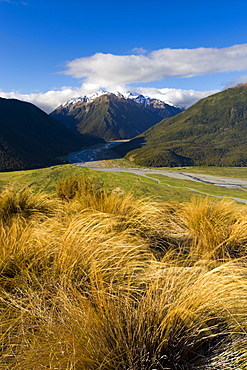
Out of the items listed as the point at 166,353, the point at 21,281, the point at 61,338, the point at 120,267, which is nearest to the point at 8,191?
the point at 21,281

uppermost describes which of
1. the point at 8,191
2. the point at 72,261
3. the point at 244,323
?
the point at 8,191

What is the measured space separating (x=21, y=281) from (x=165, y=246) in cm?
208

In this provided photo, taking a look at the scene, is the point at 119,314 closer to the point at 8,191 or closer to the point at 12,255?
the point at 12,255

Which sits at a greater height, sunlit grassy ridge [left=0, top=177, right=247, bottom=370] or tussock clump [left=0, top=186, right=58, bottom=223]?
tussock clump [left=0, top=186, right=58, bottom=223]

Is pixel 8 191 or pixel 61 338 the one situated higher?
pixel 8 191

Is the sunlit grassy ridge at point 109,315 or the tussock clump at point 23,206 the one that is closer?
the sunlit grassy ridge at point 109,315

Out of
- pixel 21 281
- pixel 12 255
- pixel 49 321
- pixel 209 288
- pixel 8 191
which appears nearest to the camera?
pixel 49 321

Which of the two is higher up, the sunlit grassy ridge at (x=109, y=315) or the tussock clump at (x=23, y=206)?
the tussock clump at (x=23, y=206)

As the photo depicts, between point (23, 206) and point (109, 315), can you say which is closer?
point (109, 315)

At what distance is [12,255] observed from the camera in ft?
8.02

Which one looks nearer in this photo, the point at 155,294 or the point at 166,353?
the point at 166,353

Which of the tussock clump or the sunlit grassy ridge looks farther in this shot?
the tussock clump

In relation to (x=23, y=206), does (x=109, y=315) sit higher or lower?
lower

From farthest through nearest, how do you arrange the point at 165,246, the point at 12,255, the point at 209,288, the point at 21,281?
the point at 165,246, the point at 12,255, the point at 21,281, the point at 209,288
